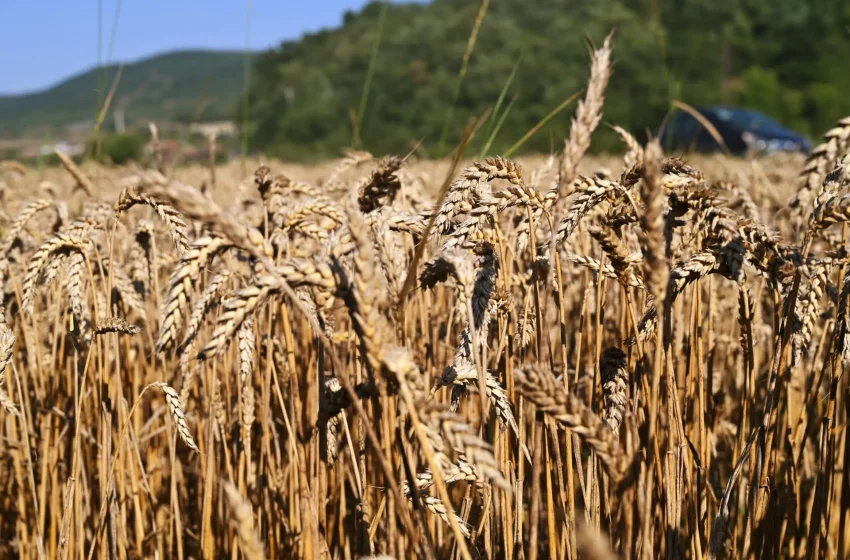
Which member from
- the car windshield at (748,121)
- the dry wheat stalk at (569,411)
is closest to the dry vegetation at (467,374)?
the dry wheat stalk at (569,411)

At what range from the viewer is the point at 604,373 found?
56.4 inches

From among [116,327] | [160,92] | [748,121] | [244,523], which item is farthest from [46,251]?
[160,92]

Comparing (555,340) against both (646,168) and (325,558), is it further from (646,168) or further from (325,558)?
(646,168)

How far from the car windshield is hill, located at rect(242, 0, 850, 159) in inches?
178

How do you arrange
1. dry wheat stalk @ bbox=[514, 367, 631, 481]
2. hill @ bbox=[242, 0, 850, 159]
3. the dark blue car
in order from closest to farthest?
dry wheat stalk @ bbox=[514, 367, 631, 481]
the dark blue car
hill @ bbox=[242, 0, 850, 159]

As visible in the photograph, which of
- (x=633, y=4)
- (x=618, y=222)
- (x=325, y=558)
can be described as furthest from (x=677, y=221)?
(x=633, y=4)

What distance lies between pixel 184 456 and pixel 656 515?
1.52 m

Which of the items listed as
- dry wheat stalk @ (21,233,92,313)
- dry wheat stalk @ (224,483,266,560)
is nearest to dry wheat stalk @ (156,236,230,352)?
dry wheat stalk @ (224,483,266,560)

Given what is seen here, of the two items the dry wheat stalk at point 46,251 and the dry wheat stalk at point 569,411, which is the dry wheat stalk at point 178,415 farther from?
the dry wheat stalk at point 569,411

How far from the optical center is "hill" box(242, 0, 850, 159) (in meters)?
28.7

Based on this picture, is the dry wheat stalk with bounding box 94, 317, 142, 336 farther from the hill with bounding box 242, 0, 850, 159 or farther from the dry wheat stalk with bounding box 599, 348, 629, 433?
the hill with bounding box 242, 0, 850, 159

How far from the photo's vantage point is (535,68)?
29.6m

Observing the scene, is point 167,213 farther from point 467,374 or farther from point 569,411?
point 569,411

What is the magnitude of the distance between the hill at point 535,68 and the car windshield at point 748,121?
4.51m
